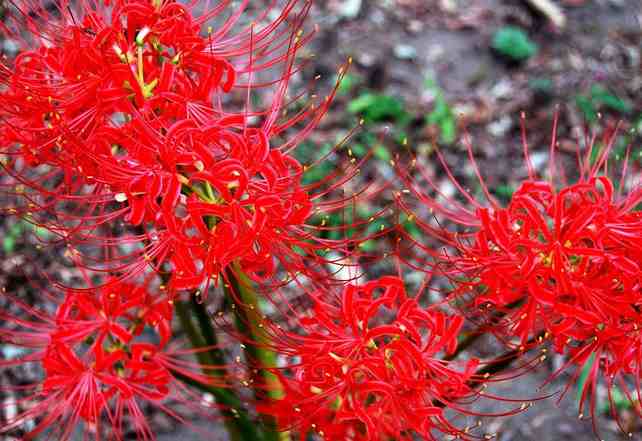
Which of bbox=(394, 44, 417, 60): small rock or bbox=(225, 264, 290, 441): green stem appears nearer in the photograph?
bbox=(225, 264, 290, 441): green stem

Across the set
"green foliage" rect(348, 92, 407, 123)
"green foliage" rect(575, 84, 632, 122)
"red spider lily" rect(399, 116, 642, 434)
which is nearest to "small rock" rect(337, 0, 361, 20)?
"green foliage" rect(348, 92, 407, 123)

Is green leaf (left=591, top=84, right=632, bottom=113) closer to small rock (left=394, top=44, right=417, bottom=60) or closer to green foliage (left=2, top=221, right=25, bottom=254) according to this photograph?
small rock (left=394, top=44, right=417, bottom=60)

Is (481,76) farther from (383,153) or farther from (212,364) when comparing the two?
(212,364)

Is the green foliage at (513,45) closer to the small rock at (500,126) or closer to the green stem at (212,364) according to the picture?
the small rock at (500,126)

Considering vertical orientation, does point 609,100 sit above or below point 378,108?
below

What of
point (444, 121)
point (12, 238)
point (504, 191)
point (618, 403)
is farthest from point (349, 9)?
point (618, 403)

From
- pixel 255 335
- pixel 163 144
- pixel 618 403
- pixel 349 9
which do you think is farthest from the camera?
pixel 349 9

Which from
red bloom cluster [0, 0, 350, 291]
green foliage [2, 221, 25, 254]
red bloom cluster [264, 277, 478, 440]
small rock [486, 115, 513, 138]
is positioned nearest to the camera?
red bloom cluster [0, 0, 350, 291]
